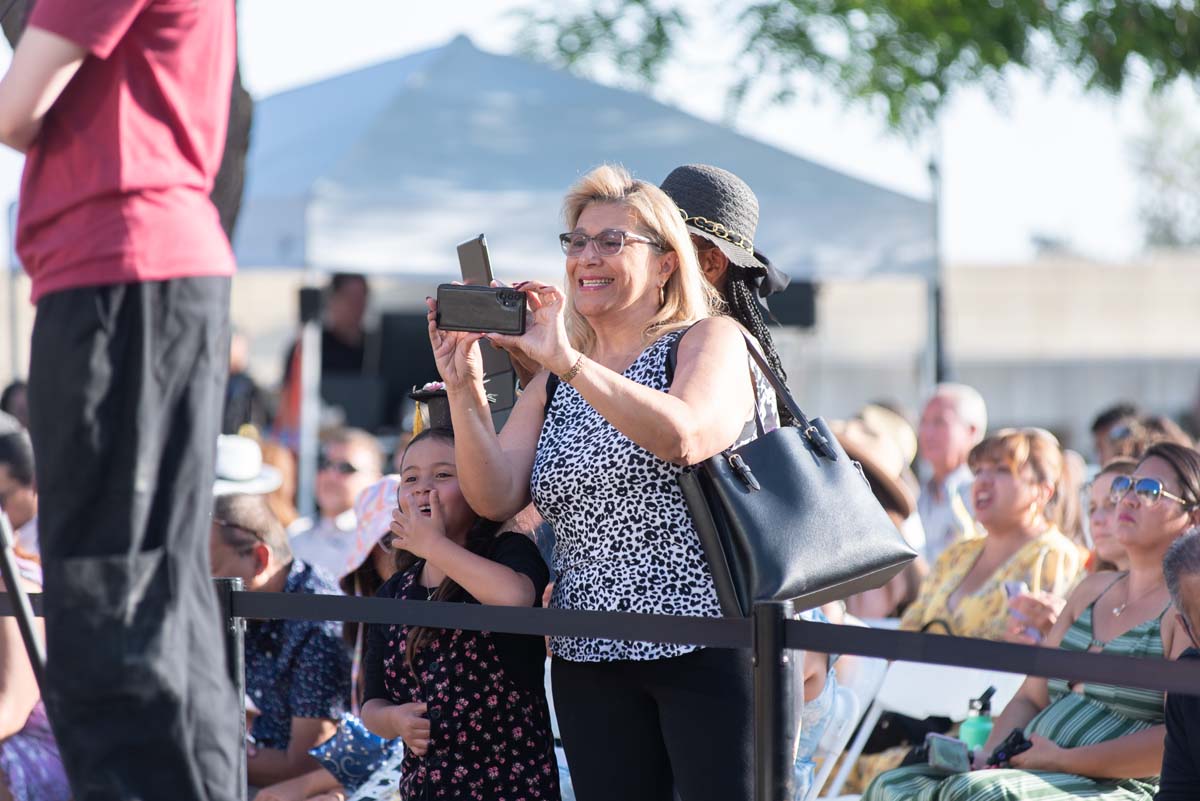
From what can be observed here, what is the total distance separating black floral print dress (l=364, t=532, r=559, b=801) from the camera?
3.22 m

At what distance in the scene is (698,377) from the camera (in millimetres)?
2877

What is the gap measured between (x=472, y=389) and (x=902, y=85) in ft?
37.2

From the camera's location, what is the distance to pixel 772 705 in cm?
263

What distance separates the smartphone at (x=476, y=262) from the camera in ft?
11.1

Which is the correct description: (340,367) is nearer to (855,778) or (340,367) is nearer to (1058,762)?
(855,778)

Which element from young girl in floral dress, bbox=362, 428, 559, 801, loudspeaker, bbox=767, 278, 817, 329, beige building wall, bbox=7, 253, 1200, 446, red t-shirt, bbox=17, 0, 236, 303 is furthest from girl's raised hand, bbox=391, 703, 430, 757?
beige building wall, bbox=7, 253, 1200, 446

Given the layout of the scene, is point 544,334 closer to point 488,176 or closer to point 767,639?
point 767,639

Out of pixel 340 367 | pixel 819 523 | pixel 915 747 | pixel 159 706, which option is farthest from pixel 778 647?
pixel 340 367

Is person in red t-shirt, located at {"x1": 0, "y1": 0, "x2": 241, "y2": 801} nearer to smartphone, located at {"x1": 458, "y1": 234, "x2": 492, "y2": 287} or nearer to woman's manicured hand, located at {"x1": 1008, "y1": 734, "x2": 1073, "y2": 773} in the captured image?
smartphone, located at {"x1": 458, "y1": 234, "x2": 492, "y2": 287}

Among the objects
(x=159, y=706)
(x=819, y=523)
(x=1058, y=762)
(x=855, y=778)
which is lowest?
(x=855, y=778)

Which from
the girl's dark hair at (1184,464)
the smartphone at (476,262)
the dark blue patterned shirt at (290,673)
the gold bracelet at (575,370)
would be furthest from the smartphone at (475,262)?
the girl's dark hair at (1184,464)

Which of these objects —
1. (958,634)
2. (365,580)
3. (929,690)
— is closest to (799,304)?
(929,690)

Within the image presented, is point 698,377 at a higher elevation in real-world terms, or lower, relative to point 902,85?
lower

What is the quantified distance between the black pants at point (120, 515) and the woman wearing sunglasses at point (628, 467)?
2.72 ft
